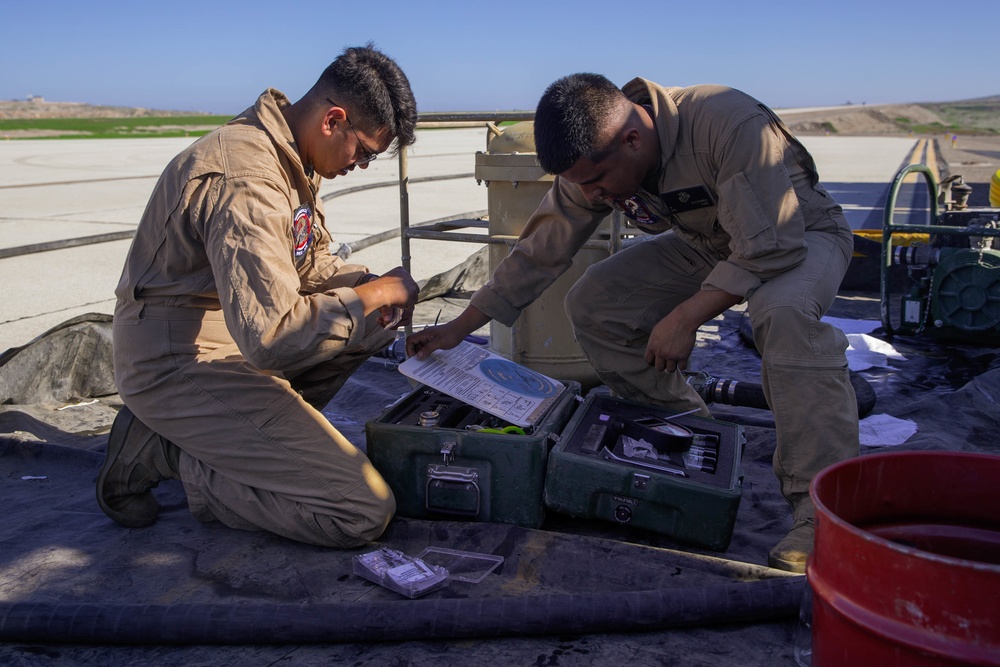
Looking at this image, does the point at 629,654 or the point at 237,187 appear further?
the point at 237,187

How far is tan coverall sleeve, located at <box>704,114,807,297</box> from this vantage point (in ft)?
8.93

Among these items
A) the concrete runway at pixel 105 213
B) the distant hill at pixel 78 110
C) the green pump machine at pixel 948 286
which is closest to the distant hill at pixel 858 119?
the distant hill at pixel 78 110

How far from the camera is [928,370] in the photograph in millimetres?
4695

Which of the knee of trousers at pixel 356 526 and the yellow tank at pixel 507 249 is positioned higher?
the yellow tank at pixel 507 249

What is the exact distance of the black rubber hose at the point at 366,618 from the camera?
2129mm

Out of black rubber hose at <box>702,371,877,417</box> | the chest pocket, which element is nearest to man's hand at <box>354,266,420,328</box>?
the chest pocket

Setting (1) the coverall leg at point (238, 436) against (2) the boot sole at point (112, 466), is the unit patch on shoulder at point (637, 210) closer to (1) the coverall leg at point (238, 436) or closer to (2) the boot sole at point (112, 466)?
(1) the coverall leg at point (238, 436)

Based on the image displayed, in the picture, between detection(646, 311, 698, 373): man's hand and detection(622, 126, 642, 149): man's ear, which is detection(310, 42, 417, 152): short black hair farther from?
detection(646, 311, 698, 373): man's hand

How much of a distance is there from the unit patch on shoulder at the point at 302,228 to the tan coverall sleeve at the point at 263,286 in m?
0.25

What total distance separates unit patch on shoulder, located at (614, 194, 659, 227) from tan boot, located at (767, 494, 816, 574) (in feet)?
3.81

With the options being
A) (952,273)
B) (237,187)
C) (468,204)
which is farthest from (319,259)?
(468,204)

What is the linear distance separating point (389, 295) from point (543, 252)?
0.75 meters

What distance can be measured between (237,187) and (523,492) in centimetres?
129

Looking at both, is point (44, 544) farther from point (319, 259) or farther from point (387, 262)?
point (387, 262)
